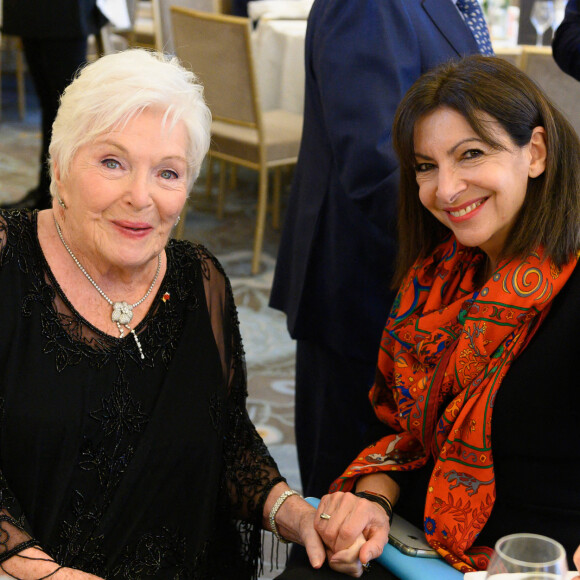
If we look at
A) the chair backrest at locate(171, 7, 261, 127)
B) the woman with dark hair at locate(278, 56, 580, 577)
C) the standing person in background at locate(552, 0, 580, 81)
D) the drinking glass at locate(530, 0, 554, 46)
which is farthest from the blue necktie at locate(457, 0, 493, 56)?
the drinking glass at locate(530, 0, 554, 46)

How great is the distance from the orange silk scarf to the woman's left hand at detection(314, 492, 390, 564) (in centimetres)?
9

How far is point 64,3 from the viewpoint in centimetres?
406

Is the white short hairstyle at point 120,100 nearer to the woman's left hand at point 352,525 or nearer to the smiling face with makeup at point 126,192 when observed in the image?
the smiling face with makeup at point 126,192

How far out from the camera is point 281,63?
17.4 ft

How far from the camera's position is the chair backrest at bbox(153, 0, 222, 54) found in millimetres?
5180

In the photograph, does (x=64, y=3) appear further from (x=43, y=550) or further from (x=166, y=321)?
(x=43, y=550)

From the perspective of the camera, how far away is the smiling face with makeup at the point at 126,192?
1.52m

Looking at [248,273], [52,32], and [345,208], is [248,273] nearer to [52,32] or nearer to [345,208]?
[52,32]

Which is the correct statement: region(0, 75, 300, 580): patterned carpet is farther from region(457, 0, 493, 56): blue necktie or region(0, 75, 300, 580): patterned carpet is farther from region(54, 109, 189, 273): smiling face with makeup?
region(457, 0, 493, 56): blue necktie

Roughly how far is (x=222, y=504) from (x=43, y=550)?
386 mm

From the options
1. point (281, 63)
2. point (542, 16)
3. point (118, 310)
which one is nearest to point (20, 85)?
point (281, 63)

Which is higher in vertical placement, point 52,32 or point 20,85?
point 52,32

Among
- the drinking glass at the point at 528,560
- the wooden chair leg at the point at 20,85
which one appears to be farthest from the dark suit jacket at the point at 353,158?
the wooden chair leg at the point at 20,85

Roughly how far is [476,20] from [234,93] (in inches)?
101
